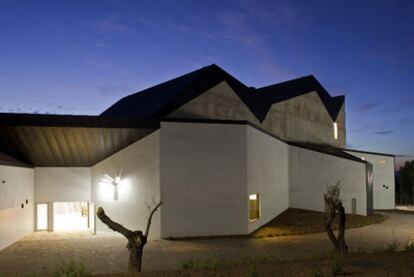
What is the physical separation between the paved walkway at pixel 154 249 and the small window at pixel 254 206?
2.37 m

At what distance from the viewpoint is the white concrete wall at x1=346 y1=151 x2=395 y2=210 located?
32.0m

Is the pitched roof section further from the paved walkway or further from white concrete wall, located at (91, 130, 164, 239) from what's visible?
the paved walkway

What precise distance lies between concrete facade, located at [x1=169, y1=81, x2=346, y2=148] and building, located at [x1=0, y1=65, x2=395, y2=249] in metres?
0.09

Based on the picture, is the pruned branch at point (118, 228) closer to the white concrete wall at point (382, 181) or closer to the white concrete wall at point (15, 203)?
the white concrete wall at point (15, 203)

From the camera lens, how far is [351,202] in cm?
2553

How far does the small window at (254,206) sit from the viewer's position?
18.5 m

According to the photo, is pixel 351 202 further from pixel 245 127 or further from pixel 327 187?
pixel 245 127

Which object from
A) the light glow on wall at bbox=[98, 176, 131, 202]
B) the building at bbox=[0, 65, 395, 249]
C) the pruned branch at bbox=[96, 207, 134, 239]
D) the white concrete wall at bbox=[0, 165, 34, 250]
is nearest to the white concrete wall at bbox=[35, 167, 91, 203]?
the building at bbox=[0, 65, 395, 249]

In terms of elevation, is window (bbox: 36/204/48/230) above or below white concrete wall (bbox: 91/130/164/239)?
below

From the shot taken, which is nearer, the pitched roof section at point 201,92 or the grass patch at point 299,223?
the grass patch at point 299,223

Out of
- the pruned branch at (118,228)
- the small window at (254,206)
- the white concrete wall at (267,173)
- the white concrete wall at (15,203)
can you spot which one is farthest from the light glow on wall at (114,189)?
the pruned branch at (118,228)

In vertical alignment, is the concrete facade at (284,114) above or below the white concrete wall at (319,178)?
above

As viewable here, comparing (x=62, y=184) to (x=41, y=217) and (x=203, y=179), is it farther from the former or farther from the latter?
(x=203, y=179)

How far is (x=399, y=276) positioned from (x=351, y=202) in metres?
19.8
